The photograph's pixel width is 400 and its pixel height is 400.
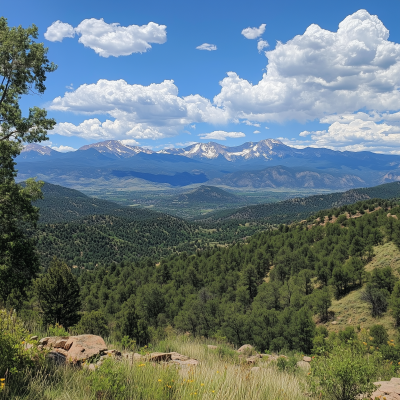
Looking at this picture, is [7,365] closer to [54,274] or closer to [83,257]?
[54,274]

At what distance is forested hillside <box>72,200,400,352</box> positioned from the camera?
36031mm

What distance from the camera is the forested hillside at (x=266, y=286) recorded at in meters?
36.0

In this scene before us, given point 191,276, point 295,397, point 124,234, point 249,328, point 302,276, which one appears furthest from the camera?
point 124,234

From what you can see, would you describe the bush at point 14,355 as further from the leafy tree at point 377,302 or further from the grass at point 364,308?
the leafy tree at point 377,302

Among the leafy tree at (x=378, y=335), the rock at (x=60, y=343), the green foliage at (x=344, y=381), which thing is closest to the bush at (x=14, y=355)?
the rock at (x=60, y=343)

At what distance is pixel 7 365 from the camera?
15.1ft

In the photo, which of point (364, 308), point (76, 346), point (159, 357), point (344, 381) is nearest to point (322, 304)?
point (364, 308)

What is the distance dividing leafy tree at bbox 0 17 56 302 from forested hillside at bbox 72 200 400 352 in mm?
21206

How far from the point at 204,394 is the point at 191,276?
68365 millimetres

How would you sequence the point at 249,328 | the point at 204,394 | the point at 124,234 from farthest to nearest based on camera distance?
the point at 124,234 < the point at 249,328 < the point at 204,394

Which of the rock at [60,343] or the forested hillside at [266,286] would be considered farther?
the forested hillside at [266,286]

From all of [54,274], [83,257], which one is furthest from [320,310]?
[83,257]

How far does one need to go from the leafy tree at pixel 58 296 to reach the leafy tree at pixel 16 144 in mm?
19220

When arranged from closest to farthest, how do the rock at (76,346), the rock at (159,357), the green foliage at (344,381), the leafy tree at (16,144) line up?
the green foliage at (344,381)
the rock at (76,346)
the rock at (159,357)
the leafy tree at (16,144)
